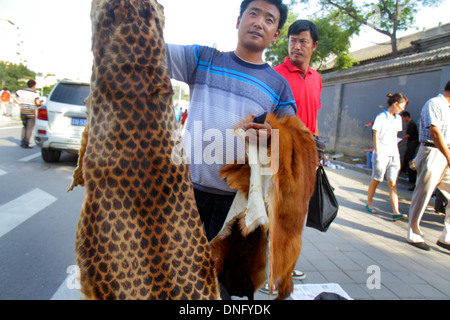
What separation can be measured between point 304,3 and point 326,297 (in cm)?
1704

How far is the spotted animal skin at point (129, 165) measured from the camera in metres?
0.92

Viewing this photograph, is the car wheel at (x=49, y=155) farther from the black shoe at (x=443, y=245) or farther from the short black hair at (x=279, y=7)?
the black shoe at (x=443, y=245)

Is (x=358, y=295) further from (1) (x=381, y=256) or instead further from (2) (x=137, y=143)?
(2) (x=137, y=143)

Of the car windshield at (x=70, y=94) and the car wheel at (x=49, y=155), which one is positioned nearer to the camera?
the car windshield at (x=70, y=94)

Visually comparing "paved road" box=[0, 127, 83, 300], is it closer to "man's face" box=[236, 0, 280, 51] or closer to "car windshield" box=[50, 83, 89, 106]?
"car windshield" box=[50, 83, 89, 106]

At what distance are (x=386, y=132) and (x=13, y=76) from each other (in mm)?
51556

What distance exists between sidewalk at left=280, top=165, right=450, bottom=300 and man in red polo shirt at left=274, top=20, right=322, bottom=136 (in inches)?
60.3

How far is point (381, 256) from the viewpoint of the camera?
12.2 ft

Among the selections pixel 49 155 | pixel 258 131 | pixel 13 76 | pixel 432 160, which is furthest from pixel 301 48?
pixel 13 76

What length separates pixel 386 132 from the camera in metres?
5.02

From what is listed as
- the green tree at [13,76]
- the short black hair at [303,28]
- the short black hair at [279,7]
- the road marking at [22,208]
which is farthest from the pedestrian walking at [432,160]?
the green tree at [13,76]

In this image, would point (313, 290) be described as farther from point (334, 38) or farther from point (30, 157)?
point (334, 38)

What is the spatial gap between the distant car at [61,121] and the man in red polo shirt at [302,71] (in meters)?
5.20
